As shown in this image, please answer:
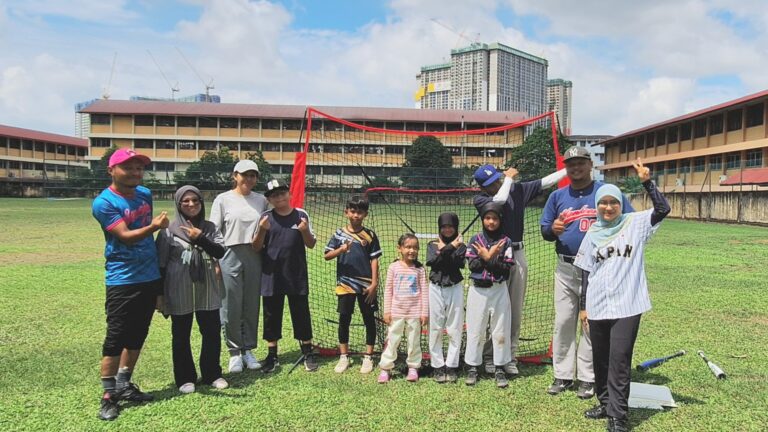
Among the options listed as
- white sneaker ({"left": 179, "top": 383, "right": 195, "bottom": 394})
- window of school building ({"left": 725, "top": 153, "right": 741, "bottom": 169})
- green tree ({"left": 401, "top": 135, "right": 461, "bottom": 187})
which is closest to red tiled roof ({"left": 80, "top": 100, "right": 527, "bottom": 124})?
window of school building ({"left": 725, "top": 153, "right": 741, "bottom": 169})

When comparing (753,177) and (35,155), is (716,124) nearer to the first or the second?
(753,177)

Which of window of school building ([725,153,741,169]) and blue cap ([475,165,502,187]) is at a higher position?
window of school building ([725,153,741,169])

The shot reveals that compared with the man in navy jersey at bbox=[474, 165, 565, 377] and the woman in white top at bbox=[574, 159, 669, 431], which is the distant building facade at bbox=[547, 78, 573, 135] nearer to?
the man in navy jersey at bbox=[474, 165, 565, 377]

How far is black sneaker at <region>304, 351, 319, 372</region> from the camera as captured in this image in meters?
4.55

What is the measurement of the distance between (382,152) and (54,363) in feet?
16.6

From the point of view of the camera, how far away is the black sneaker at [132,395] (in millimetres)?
3754

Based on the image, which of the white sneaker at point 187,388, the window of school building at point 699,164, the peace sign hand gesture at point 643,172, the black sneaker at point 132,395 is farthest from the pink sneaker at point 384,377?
the window of school building at point 699,164

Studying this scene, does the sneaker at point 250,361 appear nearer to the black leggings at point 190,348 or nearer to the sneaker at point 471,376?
the black leggings at point 190,348

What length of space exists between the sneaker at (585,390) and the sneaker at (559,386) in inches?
4.5

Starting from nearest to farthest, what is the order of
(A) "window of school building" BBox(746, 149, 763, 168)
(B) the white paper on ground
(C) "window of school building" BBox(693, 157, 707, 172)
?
1. (B) the white paper on ground
2. (A) "window of school building" BBox(746, 149, 763, 168)
3. (C) "window of school building" BBox(693, 157, 707, 172)

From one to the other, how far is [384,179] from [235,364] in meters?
4.70

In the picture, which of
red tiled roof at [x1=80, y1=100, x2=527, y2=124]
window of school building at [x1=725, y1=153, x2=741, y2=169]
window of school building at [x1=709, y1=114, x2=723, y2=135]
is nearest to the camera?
window of school building at [x1=725, y1=153, x2=741, y2=169]

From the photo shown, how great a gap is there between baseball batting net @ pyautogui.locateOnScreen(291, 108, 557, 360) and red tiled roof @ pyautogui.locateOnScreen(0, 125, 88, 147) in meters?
65.2

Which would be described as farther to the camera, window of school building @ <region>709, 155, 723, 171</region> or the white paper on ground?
window of school building @ <region>709, 155, 723, 171</region>
